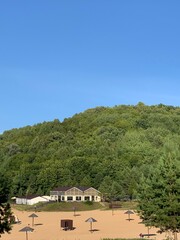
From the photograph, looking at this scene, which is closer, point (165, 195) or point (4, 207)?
point (4, 207)

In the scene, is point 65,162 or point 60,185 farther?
point 65,162

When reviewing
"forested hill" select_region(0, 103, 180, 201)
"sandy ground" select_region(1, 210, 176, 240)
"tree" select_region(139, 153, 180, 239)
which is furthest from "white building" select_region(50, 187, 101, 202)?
"tree" select_region(139, 153, 180, 239)

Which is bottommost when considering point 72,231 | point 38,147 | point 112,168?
point 72,231

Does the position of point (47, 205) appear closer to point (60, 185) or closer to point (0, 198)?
point (60, 185)

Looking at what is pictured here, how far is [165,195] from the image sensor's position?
99.2ft

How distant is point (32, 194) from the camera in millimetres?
128875

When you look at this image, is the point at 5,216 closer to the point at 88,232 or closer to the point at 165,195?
the point at 165,195

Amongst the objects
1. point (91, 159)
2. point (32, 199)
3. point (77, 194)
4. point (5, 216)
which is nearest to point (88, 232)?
point (5, 216)

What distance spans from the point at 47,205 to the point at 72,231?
49.2 m

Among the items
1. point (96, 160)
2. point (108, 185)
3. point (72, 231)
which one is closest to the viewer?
point (72, 231)

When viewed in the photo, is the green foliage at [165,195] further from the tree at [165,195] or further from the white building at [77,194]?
the white building at [77,194]

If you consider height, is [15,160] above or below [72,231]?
above

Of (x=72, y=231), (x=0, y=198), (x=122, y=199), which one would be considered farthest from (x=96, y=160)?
(x=0, y=198)

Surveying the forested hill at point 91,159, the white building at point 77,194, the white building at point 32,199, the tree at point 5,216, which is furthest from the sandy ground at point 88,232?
the white building at point 32,199
